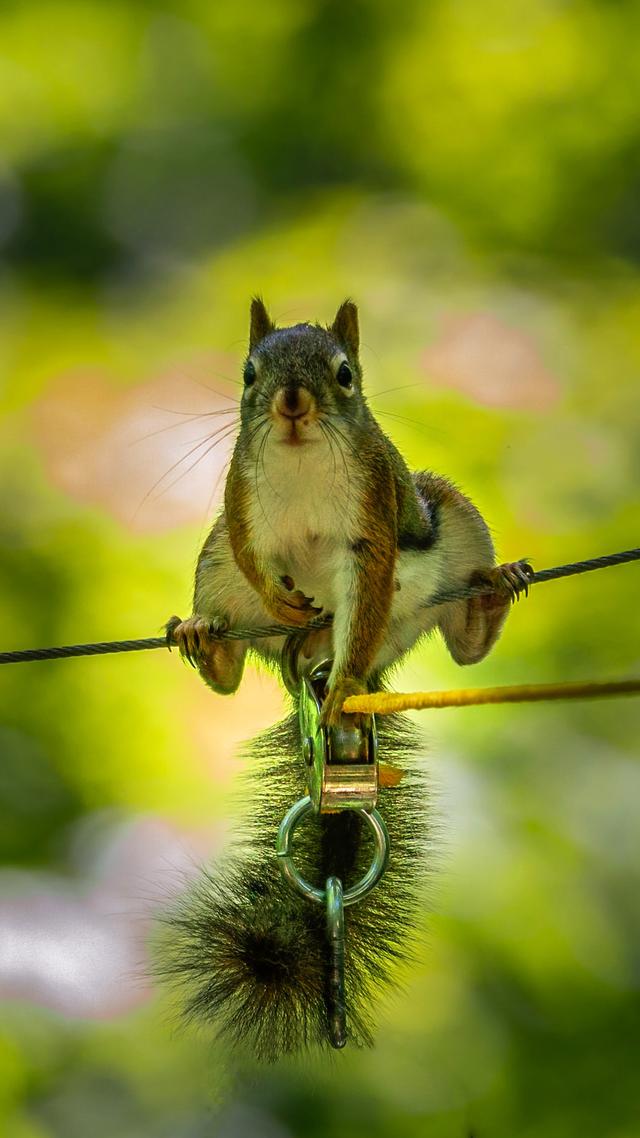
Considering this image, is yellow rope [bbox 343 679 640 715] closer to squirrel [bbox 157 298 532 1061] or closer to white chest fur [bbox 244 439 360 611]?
squirrel [bbox 157 298 532 1061]

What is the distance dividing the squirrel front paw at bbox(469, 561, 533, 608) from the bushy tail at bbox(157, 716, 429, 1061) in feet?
0.81

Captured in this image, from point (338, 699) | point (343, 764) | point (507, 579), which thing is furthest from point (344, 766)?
point (507, 579)

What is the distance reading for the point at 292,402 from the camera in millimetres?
1188

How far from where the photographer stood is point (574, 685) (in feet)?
2.35

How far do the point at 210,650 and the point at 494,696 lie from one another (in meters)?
0.69

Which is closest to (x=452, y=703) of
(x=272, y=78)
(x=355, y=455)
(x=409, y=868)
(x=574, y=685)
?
(x=574, y=685)

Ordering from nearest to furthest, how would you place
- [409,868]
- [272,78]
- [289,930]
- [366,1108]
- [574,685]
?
[574,685]
[289,930]
[409,868]
[366,1108]
[272,78]

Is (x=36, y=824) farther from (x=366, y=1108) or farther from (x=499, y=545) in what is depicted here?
(x=499, y=545)

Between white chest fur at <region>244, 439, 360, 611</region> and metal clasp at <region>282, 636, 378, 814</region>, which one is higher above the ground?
white chest fur at <region>244, 439, 360, 611</region>

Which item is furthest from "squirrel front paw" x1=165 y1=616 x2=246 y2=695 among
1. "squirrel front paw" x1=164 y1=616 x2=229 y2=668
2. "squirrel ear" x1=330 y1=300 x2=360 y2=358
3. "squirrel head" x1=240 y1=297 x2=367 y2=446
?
"squirrel ear" x1=330 y1=300 x2=360 y2=358

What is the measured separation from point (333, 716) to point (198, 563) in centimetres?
53

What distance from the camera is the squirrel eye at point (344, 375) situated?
1.27 metres

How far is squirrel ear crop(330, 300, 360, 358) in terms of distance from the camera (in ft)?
4.50

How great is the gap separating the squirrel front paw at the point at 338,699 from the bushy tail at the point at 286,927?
0.26m
